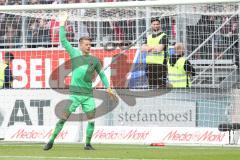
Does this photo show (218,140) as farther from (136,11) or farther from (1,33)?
(1,33)

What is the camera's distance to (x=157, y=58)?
1953 centimetres

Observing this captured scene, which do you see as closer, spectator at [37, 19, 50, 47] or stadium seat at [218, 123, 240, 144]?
Result: stadium seat at [218, 123, 240, 144]

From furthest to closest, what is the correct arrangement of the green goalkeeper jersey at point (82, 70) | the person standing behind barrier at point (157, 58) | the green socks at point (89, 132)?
the person standing behind barrier at point (157, 58)
the green goalkeeper jersey at point (82, 70)
the green socks at point (89, 132)

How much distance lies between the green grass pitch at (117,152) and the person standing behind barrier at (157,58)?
2.30m

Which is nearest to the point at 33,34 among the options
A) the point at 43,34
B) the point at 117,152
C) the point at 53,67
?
the point at 43,34

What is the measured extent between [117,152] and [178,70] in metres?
4.39

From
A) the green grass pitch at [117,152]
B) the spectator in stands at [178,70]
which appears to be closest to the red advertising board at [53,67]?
the spectator in stands at [178,70]

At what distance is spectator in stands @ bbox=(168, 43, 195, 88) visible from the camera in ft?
63.7

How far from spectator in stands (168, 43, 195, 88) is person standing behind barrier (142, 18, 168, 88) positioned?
0.16 m

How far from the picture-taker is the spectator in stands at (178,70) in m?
19.4

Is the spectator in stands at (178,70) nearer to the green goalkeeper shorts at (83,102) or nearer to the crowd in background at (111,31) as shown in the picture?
the crowd in background at (111,31)

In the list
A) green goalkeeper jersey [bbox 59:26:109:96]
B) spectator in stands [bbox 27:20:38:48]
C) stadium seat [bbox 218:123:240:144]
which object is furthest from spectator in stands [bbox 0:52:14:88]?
stadium seat [bbox 218:123:240:144]

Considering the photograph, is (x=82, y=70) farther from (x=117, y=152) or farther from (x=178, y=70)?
(x=178, y=70)

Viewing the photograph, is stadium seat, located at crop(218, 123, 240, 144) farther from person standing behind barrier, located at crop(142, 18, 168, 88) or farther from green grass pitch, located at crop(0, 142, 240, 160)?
person standing behind barrier, located at crop(142, 18, 168, 88)
